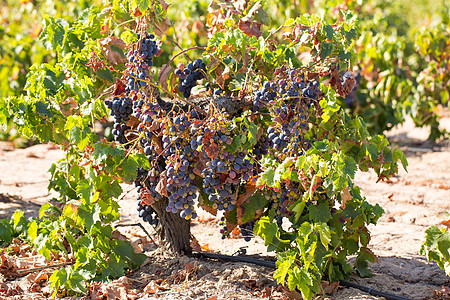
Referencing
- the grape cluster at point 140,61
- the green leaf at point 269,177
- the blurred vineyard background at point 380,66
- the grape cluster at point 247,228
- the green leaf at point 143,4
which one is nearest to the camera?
the green leaf at point 269,177

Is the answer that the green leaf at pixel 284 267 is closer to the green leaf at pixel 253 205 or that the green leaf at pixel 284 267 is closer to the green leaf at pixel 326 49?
the green leaf at pixel 253 205

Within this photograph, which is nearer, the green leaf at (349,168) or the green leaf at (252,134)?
the green leaf at (349,168)

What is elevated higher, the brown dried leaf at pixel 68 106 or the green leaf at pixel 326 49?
the green leaf at pixel 326 49

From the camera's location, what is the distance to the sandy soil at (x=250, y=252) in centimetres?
269

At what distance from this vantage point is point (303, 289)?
7.73ft

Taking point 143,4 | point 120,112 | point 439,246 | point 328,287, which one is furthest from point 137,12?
point 439,246

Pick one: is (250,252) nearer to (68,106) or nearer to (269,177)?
(269,177)

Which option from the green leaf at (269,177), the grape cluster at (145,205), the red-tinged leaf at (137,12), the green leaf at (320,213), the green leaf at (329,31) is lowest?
the green leaf at (320,213)

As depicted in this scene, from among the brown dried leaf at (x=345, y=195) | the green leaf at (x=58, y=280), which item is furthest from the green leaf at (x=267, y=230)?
the green leaf at (x=58, y=280)

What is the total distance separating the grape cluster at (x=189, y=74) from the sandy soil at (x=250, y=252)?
974 mm

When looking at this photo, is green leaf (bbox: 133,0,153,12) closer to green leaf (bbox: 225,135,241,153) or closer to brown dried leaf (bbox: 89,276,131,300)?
green leaf (bbox: 225,135,241,153)

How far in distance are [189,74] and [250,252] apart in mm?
1187

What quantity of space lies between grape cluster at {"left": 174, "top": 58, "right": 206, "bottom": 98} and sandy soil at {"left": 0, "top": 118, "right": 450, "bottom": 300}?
97 centimetres

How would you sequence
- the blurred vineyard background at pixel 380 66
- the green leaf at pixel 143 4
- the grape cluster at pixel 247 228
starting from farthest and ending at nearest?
the blurred vineyard background at pixel 380 66, the grape cluster at pixel 247 228, the green leaf at pixel 143 4
